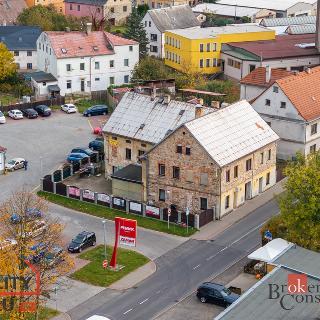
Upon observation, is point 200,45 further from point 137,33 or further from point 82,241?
point 82,241

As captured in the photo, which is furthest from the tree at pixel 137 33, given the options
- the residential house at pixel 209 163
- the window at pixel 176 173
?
the window at pixel 176 173

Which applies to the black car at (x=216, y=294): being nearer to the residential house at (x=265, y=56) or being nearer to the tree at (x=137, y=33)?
→ the residential house at (x=265, y=56)

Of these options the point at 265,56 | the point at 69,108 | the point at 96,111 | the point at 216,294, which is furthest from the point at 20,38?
the point at 216,294

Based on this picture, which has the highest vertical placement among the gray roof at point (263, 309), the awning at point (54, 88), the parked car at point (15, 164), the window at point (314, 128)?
the window at point (314, 128)

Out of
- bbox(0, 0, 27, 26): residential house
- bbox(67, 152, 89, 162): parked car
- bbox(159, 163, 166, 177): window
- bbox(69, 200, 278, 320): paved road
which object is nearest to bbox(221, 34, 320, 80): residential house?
bbox(67, 152, 89, 162): parked car

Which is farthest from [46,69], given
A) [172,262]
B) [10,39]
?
[172,262]

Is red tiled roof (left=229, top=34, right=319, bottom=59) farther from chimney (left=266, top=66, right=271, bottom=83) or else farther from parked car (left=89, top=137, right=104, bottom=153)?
parked car (left=89, top=137, right=104, bottom=153)
